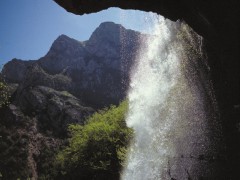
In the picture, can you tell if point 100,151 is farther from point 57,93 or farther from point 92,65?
point 92,65

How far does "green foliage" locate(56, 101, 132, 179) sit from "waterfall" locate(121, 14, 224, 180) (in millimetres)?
1217

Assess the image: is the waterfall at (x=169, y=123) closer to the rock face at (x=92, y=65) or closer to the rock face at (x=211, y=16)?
the rock face at (x=211, y=16)

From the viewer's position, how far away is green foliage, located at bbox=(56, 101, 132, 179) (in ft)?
107

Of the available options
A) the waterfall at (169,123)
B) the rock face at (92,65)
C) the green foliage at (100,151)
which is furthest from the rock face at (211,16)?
the rock face at (92,65)

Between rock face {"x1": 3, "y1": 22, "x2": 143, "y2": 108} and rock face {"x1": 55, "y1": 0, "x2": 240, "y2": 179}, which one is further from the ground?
rock face {"x1": 3, "y1": 22, "x2": 143, "y2": 108}

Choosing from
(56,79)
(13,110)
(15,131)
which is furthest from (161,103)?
(56,79)

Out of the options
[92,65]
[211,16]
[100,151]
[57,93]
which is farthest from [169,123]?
[92,65]

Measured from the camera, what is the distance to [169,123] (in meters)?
30.6

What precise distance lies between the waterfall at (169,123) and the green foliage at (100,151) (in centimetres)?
122

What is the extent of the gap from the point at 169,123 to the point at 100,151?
25.9 feet

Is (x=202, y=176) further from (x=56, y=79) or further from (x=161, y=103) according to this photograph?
(x=56, y=79)

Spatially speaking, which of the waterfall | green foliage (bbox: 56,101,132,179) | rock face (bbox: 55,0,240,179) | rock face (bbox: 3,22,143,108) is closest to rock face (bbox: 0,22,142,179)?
rock face (bbox: 3,22,143,108)

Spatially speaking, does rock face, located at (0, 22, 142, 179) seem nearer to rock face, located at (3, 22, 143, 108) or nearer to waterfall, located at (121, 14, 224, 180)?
rock face, located at (3, 22, 143, 108)

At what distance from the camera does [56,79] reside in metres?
108
